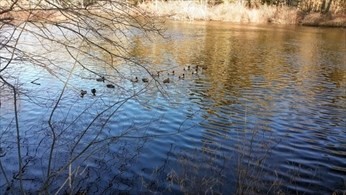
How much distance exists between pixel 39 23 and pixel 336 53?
73.6 ft

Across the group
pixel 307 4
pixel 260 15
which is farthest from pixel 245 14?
pixel 307 4

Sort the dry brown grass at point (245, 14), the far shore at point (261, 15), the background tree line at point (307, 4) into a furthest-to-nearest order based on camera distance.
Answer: the background tree line at point (307, 4) < the dry brown grass at point (245, 14) < the far shore at point (261, 15)

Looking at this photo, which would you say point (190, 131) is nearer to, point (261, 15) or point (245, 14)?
point (245, 14)

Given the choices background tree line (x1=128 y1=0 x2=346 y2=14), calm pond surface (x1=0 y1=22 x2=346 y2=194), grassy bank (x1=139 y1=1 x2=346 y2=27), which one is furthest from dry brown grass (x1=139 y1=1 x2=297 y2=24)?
calm pond surface (x1=0 y1=22 x2=346 y2=194)

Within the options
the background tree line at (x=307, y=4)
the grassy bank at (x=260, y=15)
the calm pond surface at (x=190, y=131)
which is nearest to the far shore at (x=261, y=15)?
the grassy bank at (x=260, y=15)

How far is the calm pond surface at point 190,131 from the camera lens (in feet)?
21.2

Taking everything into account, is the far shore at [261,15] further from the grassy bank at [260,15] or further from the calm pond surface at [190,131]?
the calm pond surface at [190,131]

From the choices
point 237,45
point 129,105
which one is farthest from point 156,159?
point 237,45

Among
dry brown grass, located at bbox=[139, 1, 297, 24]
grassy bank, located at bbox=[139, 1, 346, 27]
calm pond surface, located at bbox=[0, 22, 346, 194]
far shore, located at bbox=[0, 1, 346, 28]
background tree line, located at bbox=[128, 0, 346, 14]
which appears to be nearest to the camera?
calm pond surface, located at bbox=[0, 22, 346, 194]

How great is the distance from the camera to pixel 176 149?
321 inches

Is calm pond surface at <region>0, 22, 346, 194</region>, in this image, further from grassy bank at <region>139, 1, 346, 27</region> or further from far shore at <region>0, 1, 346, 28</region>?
grassy bank at <region>139, 1, 346, 27</region>

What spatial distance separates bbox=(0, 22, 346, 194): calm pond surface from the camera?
6.46m

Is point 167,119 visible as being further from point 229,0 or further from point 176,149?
point 229,0

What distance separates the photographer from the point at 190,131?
30.8ft
